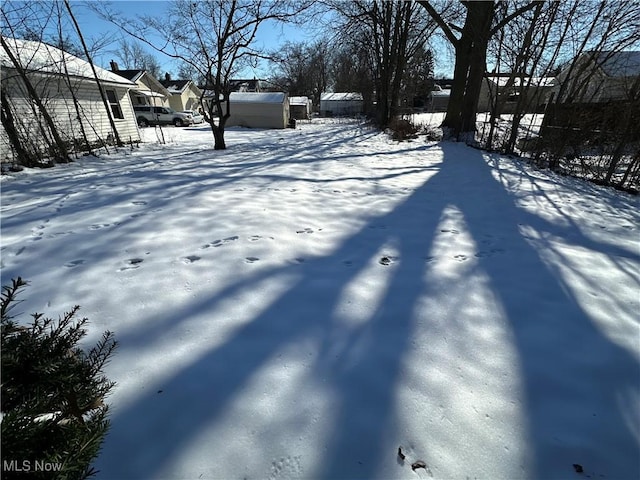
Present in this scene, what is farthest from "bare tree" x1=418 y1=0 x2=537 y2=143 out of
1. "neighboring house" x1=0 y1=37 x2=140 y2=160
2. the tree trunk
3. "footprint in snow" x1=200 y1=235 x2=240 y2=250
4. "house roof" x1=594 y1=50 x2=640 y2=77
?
"neighboring house" x1=0 y1=37 x2=140 y2=160

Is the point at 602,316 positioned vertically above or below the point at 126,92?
below

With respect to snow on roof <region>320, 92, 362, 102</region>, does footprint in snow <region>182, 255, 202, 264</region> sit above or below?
below

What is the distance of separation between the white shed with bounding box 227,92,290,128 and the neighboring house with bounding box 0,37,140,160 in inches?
368

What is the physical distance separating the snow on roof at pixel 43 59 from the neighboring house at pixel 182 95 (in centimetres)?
2303

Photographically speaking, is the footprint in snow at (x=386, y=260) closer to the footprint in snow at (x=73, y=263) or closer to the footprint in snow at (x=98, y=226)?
the footprint in snow at (x=73, y=263)

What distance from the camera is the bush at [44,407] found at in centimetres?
82

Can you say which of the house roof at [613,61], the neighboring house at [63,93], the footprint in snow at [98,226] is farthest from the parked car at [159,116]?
the house roof at [613,61]

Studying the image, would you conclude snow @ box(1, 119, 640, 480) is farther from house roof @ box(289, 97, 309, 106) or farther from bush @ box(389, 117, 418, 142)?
house roof @ box(289, 97, 309, 106)

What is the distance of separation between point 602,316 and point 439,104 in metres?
43.5

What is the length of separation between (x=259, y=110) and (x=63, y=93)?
13.0m

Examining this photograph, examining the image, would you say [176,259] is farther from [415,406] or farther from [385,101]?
[385,101]

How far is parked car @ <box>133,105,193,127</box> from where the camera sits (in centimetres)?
2155

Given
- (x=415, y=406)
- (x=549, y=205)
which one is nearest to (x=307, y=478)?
(x=415, y=406)

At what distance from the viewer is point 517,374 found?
156cm
